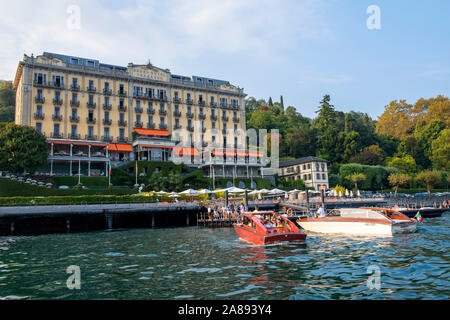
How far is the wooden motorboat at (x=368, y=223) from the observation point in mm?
22578

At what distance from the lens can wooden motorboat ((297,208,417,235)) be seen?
2258 centimetres

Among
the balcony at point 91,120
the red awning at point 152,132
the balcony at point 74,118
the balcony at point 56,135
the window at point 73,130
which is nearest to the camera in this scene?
the balcony at point 56,135

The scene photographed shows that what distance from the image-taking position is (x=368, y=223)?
23172 millimetres

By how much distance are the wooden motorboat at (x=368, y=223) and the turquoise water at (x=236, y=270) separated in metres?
2.42

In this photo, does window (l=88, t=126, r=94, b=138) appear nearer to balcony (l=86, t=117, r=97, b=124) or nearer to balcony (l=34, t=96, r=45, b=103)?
balcony (l=86, t=117, r=97, b=124)

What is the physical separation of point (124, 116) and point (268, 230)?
56284 millimetres

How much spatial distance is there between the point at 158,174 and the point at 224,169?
1711 centimetres

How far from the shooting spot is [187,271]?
12820 mm

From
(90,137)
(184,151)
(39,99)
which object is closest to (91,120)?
(90,137)

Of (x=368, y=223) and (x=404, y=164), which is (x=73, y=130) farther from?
(x=404, y=164)

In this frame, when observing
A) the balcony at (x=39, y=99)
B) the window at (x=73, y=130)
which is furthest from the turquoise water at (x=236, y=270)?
the balcony at (x=39, y=99)

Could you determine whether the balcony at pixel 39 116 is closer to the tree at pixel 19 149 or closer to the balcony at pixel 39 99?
the balcony at pixel 39 99
